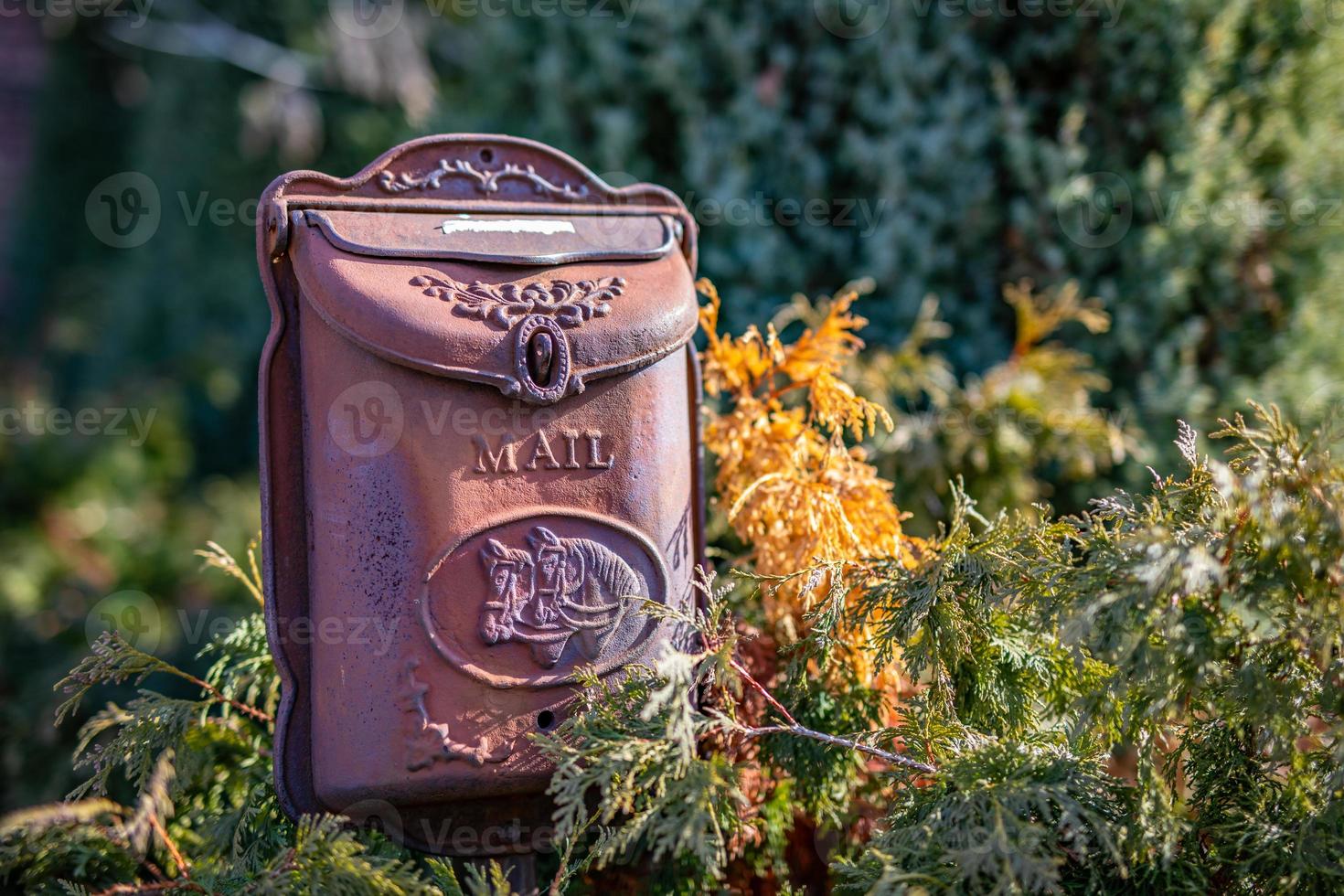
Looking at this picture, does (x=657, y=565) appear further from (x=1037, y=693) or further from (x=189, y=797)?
(x=189, y=797)

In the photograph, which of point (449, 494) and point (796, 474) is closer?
point (449, 494)

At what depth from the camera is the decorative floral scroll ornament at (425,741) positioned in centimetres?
152

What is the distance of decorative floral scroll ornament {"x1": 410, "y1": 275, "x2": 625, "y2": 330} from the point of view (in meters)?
1.59

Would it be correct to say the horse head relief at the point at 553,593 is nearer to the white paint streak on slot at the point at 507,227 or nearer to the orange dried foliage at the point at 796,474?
the orange dried foliage at the point at 796,474

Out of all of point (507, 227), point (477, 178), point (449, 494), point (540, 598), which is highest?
point (477, 178)

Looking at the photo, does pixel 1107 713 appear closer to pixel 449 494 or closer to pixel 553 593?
pixel 553 593

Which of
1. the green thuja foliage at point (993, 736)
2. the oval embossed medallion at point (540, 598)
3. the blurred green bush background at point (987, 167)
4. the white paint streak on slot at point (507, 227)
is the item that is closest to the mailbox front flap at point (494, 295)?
the white paint streak on slot at point (507, 227)

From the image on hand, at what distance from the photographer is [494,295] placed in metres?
1.62

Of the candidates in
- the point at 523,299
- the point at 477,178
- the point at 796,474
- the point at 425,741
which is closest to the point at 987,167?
the point at 796,474

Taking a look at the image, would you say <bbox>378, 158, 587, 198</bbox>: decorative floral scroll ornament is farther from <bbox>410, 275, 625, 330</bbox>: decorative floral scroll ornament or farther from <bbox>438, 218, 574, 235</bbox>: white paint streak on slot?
<bbox>410, 275, 625, 330</bbox>: decorative floral scroll ornament

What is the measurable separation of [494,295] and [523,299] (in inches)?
1.8

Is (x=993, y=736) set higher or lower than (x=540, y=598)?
lower

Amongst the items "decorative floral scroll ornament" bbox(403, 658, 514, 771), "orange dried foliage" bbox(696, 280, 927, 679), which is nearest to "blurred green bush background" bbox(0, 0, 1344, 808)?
"orange dried foliage" bbox(696, 280, 927, 679)

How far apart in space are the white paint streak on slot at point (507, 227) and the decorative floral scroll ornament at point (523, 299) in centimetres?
14
